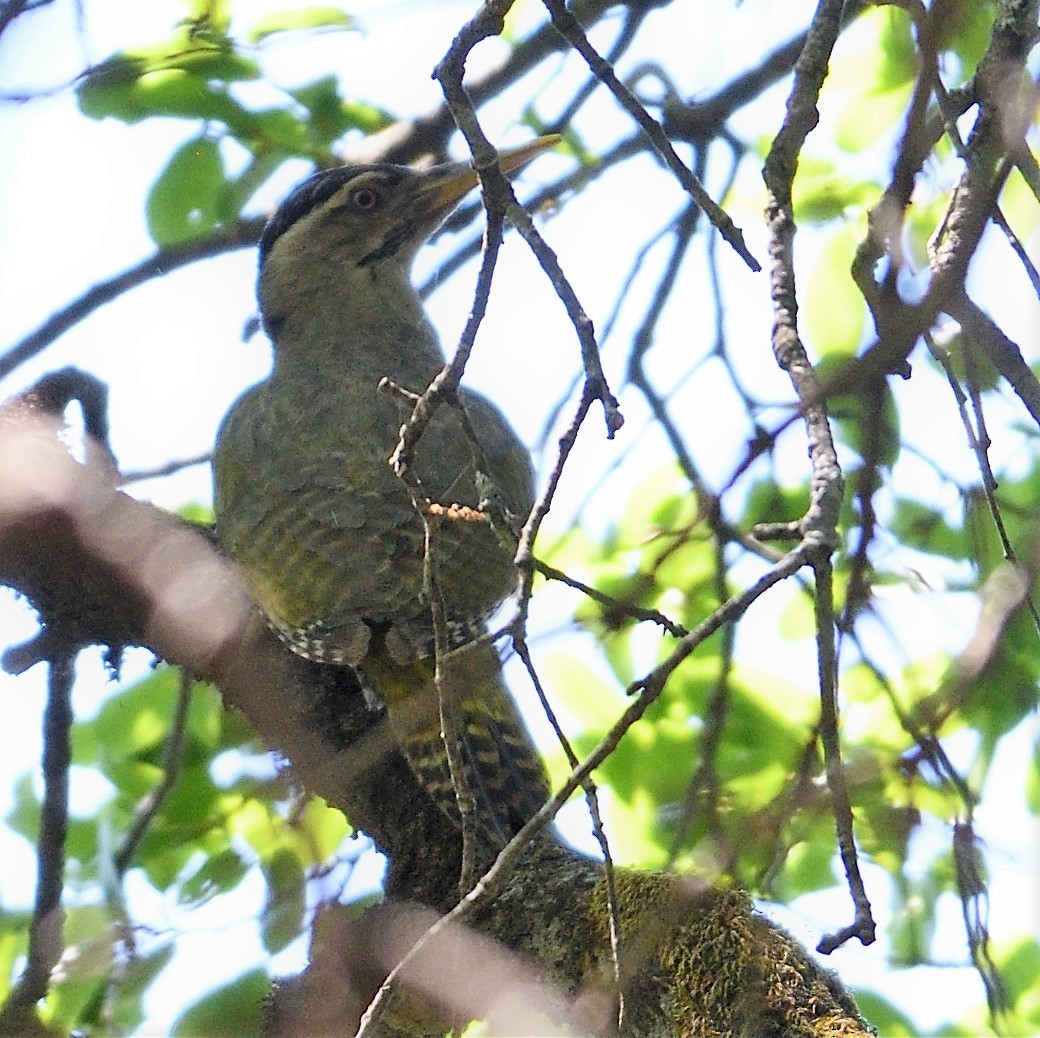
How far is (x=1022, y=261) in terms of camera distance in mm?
2152

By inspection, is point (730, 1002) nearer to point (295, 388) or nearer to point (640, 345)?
point (640, 345)

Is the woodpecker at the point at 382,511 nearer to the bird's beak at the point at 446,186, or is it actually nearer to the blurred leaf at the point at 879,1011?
the bird's beak at the point at 446,186

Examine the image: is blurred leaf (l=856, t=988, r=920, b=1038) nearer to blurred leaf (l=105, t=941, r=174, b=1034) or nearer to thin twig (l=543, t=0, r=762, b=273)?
blurred leaf (l=105, t=941, r=174, b=1034)

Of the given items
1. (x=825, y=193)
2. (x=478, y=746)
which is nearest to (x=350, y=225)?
(x=825, y=193)

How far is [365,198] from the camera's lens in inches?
207

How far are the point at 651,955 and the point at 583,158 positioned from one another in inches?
121

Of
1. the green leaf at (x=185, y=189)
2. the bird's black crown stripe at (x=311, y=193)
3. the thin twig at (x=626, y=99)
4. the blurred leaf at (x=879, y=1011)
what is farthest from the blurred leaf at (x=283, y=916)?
the bird's black crown stripe at (x=311, y=193)

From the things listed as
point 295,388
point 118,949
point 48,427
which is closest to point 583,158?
point 295,388

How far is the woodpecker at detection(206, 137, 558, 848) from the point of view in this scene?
3.53 metres

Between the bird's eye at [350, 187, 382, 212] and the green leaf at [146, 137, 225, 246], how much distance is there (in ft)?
2.44

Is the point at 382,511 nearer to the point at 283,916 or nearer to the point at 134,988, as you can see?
the point at 283,916

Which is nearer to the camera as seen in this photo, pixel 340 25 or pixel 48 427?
pixel 48 427

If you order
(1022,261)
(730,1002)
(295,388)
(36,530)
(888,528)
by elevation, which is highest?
(295,388)

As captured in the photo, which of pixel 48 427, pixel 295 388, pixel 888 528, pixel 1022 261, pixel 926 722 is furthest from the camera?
pixel 295 388
